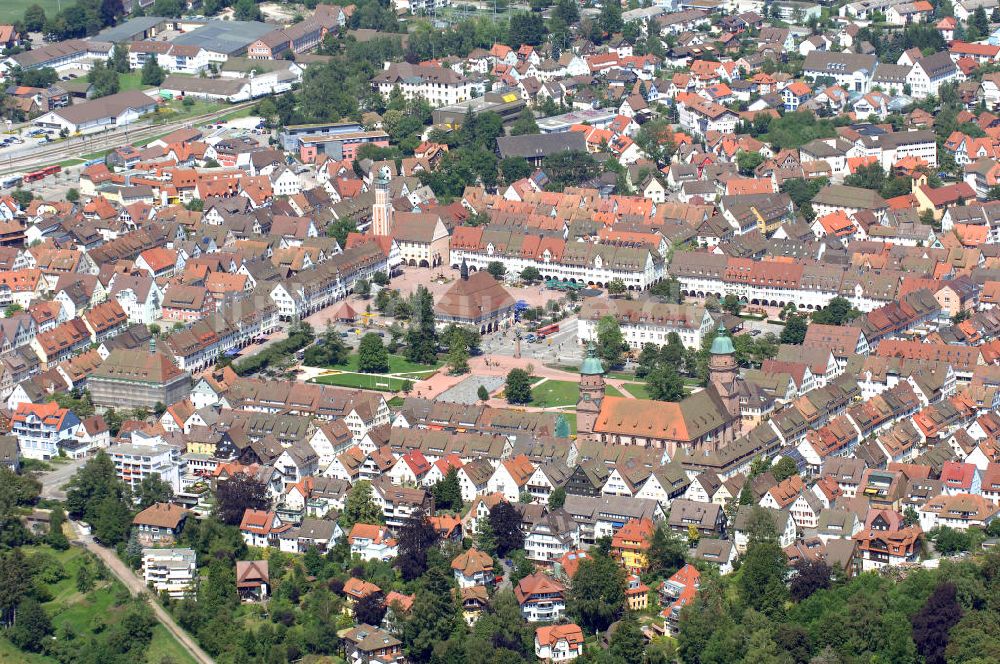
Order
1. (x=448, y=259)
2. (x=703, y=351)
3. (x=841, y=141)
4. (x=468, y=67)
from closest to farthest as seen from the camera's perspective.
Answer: (x=703, y=351) < (x=448, y=259) < (x=841, y=141) < (x=468, y=67)

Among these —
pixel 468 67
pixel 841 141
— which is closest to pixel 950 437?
pixel 841 141

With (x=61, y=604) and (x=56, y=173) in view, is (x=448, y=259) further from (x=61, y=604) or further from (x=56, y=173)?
(x=61, y=604)

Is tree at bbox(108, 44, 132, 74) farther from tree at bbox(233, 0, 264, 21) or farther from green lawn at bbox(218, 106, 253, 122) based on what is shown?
green lawn at bbox(218, 106, 253, 122)

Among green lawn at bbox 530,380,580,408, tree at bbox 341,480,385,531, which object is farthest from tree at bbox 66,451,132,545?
green lawn at bbox 530,380,580,408

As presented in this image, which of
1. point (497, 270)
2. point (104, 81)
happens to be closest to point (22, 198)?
point (104, 81)

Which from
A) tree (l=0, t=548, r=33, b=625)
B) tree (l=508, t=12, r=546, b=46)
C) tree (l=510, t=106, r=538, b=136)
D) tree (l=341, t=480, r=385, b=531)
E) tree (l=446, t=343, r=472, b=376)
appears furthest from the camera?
tree (l=508, t=12, r=546, b=46)

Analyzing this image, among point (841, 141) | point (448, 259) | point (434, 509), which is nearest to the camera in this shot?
point (434, 509)

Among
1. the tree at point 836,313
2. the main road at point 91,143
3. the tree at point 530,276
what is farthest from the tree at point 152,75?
the tree at point 836,313
